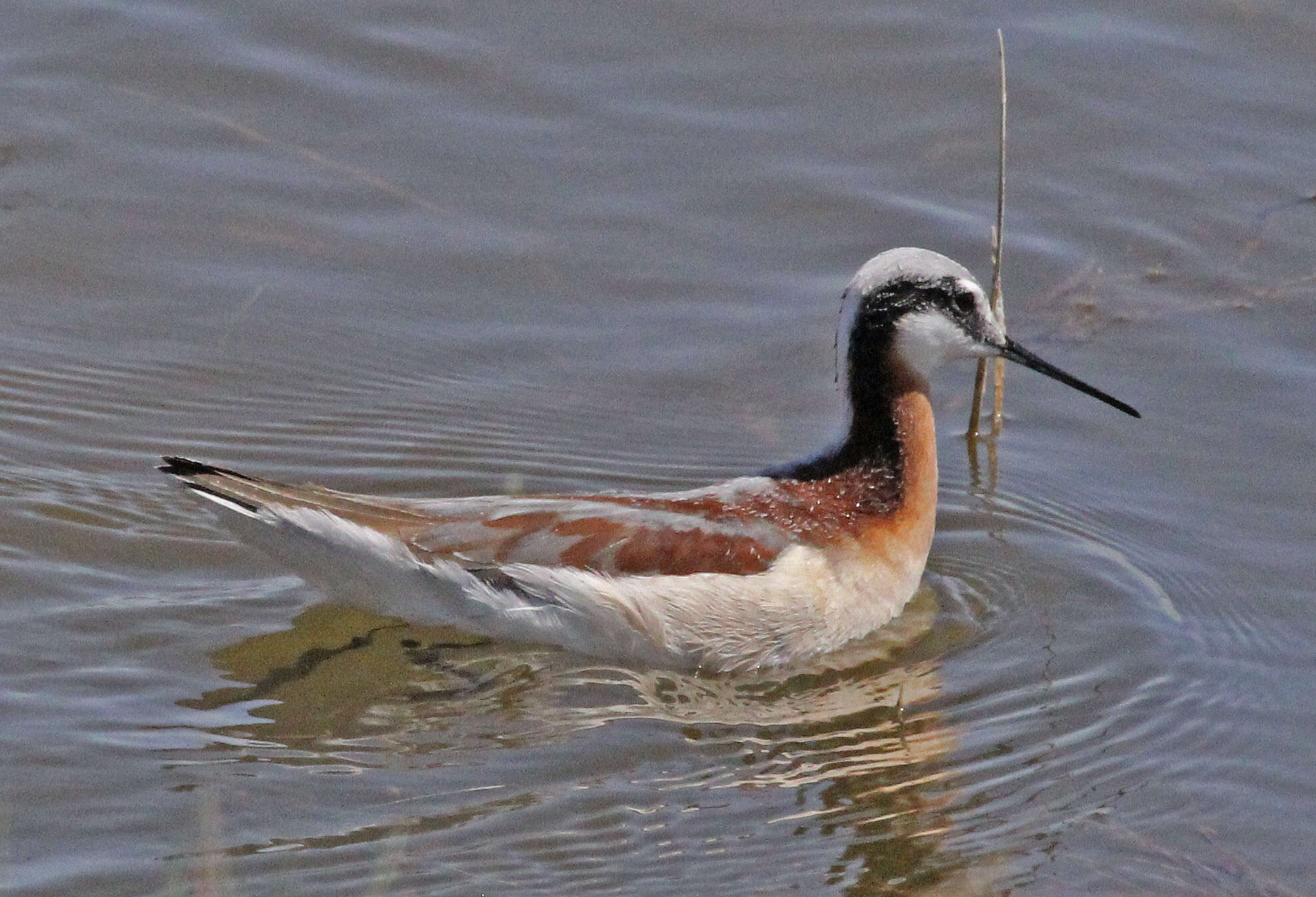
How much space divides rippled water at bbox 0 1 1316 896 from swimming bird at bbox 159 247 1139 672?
0.52ft

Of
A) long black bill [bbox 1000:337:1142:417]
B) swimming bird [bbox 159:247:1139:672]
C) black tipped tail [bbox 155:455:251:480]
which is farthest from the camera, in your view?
long black bill [bbox 1000:337:1142:417]

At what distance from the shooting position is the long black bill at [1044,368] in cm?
798

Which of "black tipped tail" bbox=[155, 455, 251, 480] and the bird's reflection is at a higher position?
"black tipped tail" bbox=[155, 455, 251, 480]

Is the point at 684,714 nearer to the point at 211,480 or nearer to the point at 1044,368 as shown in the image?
the point at 211,480

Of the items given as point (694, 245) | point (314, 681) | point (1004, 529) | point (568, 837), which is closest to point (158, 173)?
point (694, 245)

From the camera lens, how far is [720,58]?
1089 centimetres

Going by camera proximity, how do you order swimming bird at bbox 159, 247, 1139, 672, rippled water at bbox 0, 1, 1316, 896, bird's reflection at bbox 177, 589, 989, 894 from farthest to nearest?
swimming bird at bbox 159, 247, 1139, 672 → bird's reflection at bbox 177, 589, 989, 894 → rippled water at bbox 0, 1, 1316, 896

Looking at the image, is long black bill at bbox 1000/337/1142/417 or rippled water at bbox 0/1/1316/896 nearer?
rippled water at bbox 0/1/1316/896

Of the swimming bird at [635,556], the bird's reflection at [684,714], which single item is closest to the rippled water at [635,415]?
the bird's reflection at [684,714]

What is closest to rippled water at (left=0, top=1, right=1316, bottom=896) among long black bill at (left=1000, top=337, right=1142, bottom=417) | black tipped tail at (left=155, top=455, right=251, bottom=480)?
long black bill at (left=1000, top=337, right=1142, bottom=417)

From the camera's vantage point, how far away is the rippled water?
602 centimetres

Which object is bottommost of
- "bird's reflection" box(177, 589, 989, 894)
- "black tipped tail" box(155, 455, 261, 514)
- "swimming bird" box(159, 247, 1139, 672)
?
"bird's reflection" box(177, 589, 989, 894)

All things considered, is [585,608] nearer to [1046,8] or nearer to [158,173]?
[158,173]

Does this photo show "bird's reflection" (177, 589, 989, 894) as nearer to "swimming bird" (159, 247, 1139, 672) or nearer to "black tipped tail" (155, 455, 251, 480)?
"swimming bird" (159, 247, 1139, 672)
